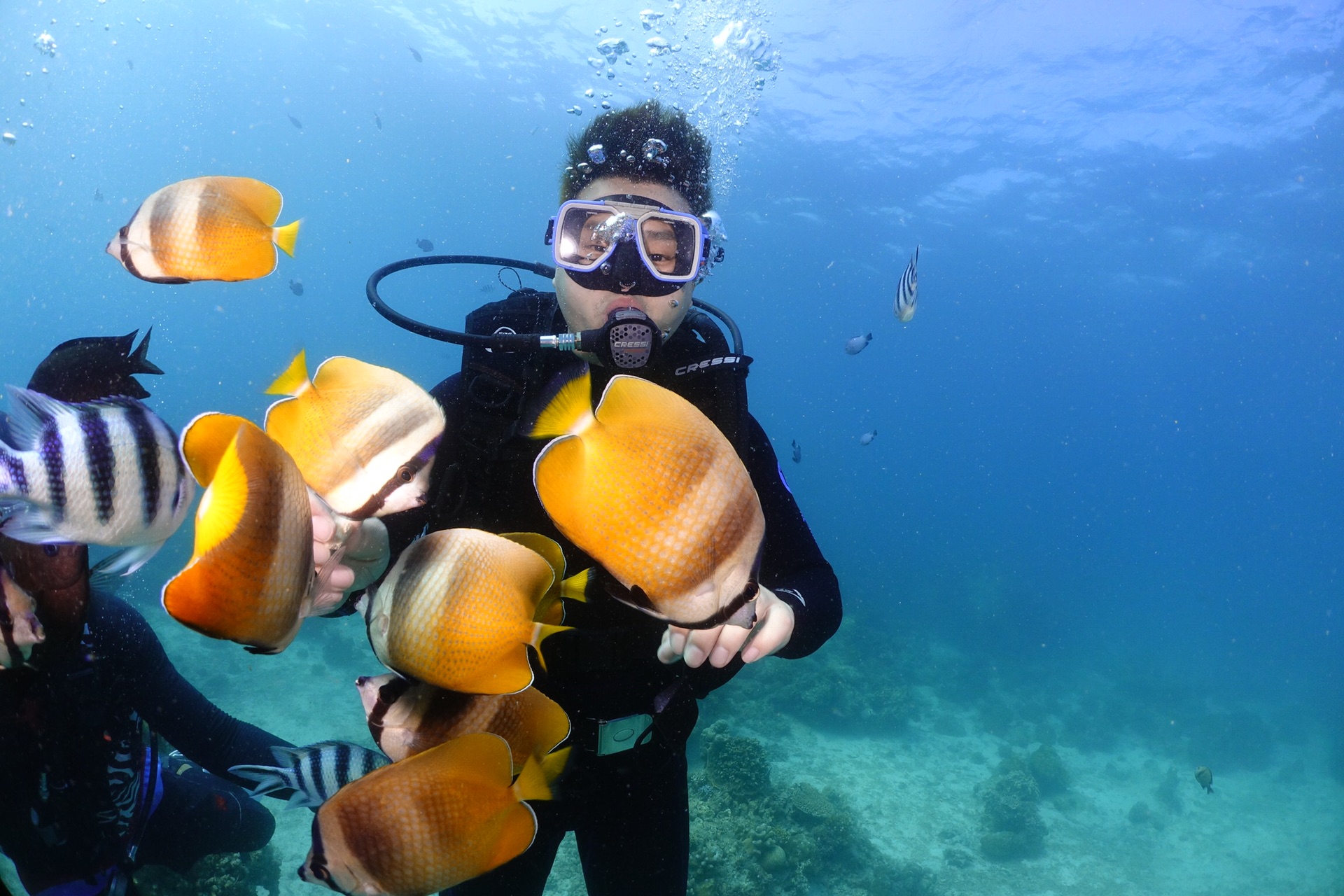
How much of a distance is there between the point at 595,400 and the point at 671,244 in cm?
88

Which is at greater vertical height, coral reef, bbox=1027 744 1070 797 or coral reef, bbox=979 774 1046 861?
coral reef, bbox=979 774 1046 861

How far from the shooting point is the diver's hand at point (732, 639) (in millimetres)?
1532

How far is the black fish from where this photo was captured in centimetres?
156

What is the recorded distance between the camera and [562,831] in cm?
311

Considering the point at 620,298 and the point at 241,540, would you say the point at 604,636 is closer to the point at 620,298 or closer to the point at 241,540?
the point at 620,298

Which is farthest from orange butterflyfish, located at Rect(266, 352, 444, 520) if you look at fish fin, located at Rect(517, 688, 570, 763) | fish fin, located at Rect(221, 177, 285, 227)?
fish fin, located at Rect(221, 177, 285, 227)

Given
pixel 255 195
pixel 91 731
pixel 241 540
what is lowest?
pixel 91 731

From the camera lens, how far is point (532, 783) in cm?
146

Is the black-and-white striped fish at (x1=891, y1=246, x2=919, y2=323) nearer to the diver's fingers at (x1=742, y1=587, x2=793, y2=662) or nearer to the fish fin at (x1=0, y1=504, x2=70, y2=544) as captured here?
the diver's fingers at (x1=742, y1=587, x2=793, y2=662)

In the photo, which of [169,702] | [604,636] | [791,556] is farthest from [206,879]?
[791,556]

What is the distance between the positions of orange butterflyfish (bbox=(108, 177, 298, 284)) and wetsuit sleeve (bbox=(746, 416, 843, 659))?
197 centimetres

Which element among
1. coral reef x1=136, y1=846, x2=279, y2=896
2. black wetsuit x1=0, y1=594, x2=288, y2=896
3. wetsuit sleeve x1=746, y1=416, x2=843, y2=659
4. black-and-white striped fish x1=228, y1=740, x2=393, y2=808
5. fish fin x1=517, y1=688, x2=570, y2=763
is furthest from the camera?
coral reef x1=136, y1=846, x2=279, y2=896

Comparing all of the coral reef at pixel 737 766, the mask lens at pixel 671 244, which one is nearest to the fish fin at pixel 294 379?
the mask lens at pixel 671 244

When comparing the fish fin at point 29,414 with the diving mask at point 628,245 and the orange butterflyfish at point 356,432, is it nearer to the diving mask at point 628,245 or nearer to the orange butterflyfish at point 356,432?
the orange butterflyfish at point 356,432
